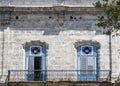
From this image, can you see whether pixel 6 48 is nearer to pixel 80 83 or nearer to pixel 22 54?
pixel 22 54

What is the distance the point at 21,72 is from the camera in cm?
2631

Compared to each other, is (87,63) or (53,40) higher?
(53,40)

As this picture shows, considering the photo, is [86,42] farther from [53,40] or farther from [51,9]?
[51,9]

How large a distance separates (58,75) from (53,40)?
2.00m

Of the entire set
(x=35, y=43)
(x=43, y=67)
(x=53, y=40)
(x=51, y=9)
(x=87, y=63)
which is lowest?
(x=43, y=67)

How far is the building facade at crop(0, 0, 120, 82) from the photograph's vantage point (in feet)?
86.7

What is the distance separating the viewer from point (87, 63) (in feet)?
87.6

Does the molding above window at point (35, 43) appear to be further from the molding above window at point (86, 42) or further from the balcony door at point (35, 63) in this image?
the molding above window at point (86, 42)

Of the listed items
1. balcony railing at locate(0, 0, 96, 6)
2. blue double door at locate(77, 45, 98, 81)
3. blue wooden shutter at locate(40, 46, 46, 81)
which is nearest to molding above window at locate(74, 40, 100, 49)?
blue double door at locate(77, 45, 98, 81)

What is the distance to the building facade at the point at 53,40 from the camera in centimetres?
2642

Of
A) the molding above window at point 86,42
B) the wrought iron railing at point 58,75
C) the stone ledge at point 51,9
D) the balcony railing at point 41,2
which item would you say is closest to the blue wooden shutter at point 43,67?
the wrought iron railing at point 58,75

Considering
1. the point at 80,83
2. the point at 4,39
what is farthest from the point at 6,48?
the point at 80,83

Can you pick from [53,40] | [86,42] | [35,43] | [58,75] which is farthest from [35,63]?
[86,42]

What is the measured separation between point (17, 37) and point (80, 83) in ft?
14.7
